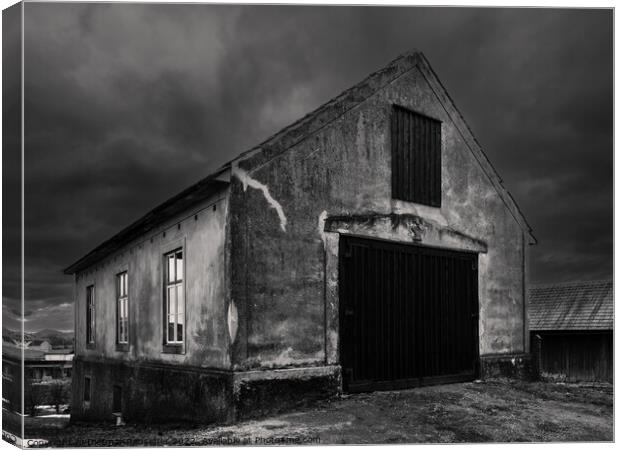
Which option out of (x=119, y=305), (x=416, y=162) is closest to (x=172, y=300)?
(x=119, y=305)

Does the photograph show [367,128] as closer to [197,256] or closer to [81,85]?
[197,256]

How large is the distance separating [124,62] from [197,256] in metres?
3.06

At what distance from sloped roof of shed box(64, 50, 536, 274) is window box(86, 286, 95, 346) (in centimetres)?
178

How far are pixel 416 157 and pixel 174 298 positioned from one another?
196 inches

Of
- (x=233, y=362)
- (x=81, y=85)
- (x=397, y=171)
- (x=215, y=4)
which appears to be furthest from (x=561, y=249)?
(x=81, y=85)

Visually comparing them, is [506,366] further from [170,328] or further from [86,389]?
[86,389]

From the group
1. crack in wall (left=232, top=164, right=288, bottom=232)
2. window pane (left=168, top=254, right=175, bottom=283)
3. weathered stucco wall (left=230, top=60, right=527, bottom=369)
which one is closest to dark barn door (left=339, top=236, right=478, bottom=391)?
weathered stucco wall (left=230, top=60, right=527, bottom=369)

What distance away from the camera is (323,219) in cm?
1015

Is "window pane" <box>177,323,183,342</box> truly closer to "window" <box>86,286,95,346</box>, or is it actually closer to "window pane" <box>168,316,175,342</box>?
"window pane" <box>168,316,175,342</box>

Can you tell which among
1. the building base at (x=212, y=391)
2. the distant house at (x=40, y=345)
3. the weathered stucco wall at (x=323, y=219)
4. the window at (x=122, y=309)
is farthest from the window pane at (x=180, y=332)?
the window at (x=122, y=309)

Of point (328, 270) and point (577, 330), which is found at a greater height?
point (328, 270)

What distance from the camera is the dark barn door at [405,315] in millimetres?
10422

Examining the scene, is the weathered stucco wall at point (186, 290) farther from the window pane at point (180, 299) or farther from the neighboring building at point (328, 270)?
the window pane at point (180, 299)

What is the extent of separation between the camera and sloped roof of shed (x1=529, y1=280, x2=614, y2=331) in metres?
24.2
